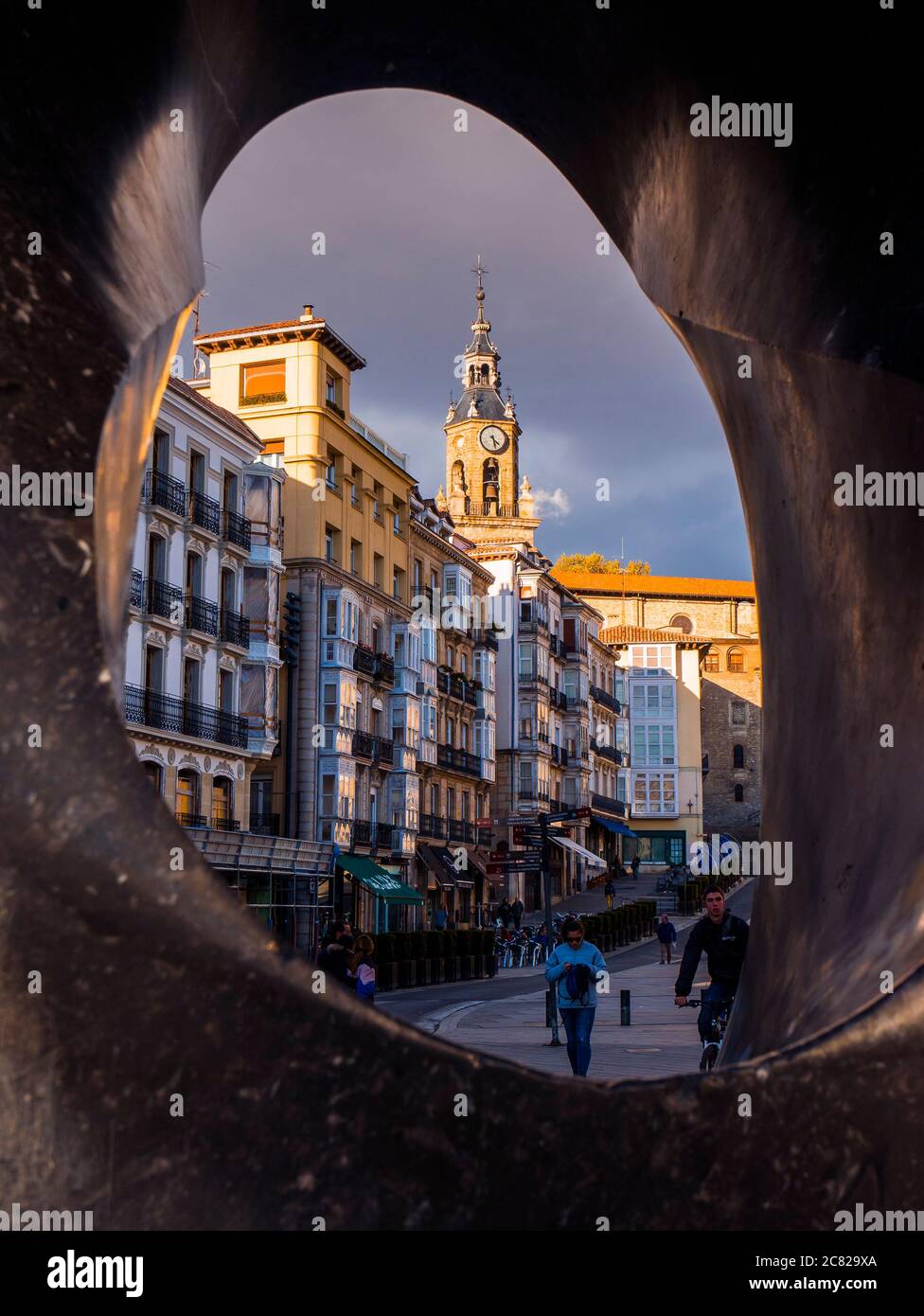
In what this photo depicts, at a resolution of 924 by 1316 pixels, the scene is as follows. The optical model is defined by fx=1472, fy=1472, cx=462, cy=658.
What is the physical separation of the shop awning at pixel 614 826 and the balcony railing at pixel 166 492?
48556 mm

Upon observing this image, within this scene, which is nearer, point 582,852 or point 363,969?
point 363,969

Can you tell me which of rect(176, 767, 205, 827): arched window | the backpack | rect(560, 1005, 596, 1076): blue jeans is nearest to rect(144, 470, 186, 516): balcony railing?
rect(176, 767, 205, 827): arched window

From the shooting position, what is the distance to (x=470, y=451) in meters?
109

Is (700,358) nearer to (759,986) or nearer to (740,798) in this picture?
(759,986)

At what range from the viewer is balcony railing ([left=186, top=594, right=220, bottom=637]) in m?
39.1

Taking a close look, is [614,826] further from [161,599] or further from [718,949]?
[718,949]

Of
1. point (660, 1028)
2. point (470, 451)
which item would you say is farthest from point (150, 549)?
point (470, 451)

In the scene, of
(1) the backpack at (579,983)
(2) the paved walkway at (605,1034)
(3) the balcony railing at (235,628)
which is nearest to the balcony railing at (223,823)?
(3) the balcony railing at (235,628)

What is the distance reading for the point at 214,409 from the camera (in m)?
39.9

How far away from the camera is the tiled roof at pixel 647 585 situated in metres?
116

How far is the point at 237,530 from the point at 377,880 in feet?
39.5

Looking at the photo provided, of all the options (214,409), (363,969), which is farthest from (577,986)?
(214,409)

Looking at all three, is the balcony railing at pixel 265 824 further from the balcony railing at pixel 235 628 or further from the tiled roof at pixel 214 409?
the tiled roof at pixel 214 409

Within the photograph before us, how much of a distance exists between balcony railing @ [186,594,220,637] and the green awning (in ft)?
29.6
